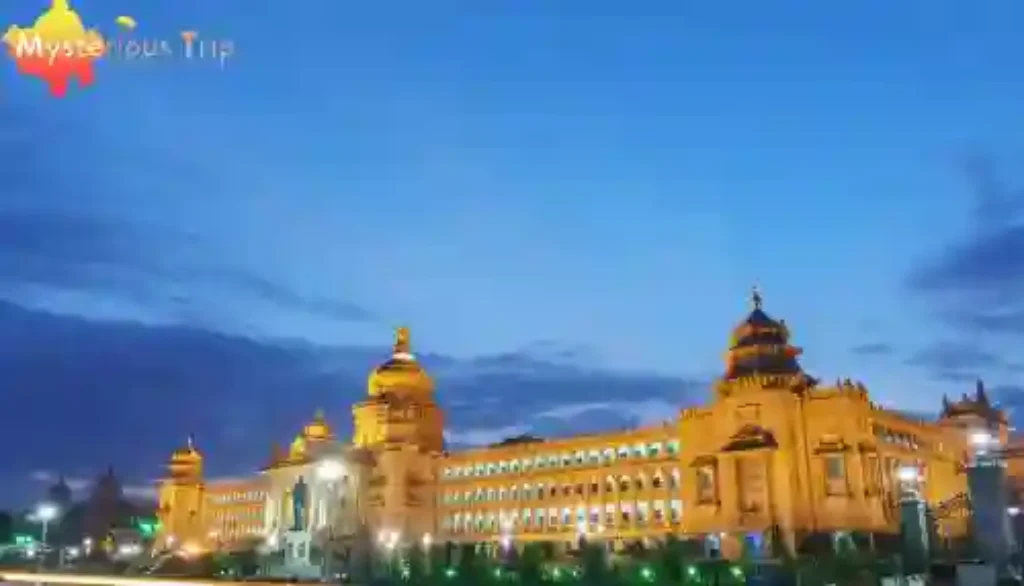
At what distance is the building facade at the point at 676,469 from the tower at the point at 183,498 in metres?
22.5

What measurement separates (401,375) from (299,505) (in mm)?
16556

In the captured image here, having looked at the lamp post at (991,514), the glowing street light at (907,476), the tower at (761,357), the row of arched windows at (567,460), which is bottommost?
the lamp post at (991,514)

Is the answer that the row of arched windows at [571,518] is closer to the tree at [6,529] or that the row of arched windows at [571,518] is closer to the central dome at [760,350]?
the central dome at [760,350]

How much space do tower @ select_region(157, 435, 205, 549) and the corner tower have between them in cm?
3479

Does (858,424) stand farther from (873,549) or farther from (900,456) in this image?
(873,549)

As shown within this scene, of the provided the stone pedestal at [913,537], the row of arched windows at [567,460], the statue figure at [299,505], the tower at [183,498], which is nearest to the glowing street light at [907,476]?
the row of arched windows at [567,460]

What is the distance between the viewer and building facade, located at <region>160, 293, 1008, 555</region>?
209ft

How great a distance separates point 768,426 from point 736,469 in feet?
11.9

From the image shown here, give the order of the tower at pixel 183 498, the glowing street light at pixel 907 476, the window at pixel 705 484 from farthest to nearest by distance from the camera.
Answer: the tower at pixel 183 498
the window at pixel 705 484
the glowing street light at pixel 907 476

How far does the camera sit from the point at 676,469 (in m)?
75.3

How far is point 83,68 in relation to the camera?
3750 cm

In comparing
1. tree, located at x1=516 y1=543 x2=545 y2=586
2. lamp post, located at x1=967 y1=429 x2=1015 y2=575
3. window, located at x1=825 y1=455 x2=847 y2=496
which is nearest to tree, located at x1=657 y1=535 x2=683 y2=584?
tree, located at x1=516 y1=543 x2=545 y2=586

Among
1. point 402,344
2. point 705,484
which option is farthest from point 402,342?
point 705,484

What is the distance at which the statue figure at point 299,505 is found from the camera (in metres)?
94.0
